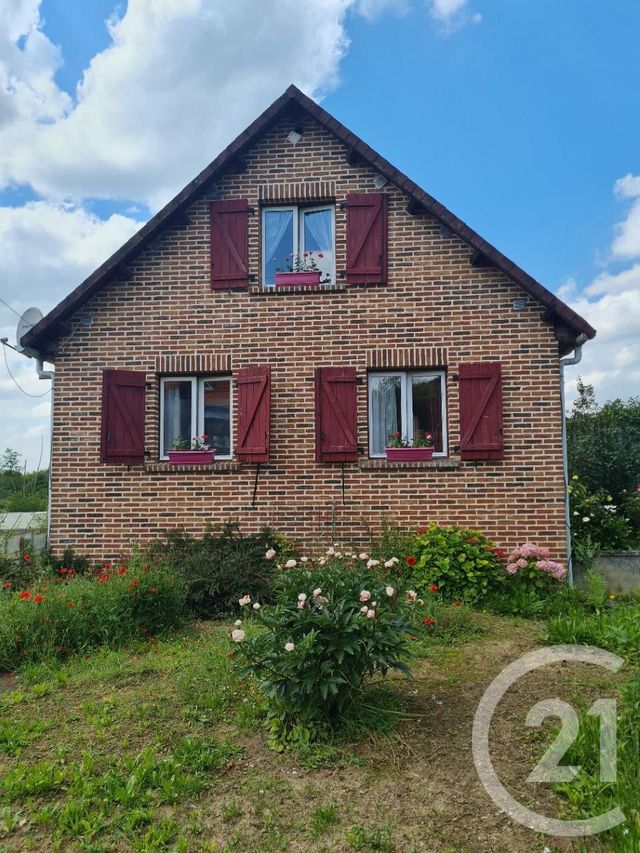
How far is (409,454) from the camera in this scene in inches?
316

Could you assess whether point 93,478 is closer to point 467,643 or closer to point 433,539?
point 433,539

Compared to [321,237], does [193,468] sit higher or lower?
lower

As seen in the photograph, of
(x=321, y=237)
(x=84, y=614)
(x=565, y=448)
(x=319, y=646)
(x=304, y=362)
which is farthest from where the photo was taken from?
(x=321, y=237)

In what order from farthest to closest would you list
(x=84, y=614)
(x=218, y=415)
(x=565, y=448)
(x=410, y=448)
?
(x=218, y=415)
(x=410, y=448)
(x=565, y=448)
(x=84, y=614)

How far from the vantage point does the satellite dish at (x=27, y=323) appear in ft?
28.1

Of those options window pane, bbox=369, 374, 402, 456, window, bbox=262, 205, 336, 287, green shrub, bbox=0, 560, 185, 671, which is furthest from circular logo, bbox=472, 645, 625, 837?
window, bbox=262, 205, 336, 287

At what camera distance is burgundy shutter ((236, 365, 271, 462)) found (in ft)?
26.8

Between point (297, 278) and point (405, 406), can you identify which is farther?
point (297, 278)

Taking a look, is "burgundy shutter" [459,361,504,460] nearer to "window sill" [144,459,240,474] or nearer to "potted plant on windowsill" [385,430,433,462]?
"potted plant on windowsill" [385,430,433,462]

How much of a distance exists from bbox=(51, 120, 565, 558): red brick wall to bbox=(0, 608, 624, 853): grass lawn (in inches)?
133

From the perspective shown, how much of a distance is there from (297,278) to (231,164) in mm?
1927

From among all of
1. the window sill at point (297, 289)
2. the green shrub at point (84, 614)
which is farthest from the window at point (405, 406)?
the green shrub at point (84, 614)

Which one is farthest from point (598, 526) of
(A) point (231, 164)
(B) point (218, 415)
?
(A) point (231, 164)

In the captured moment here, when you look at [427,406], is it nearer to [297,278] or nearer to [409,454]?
[409,454]
